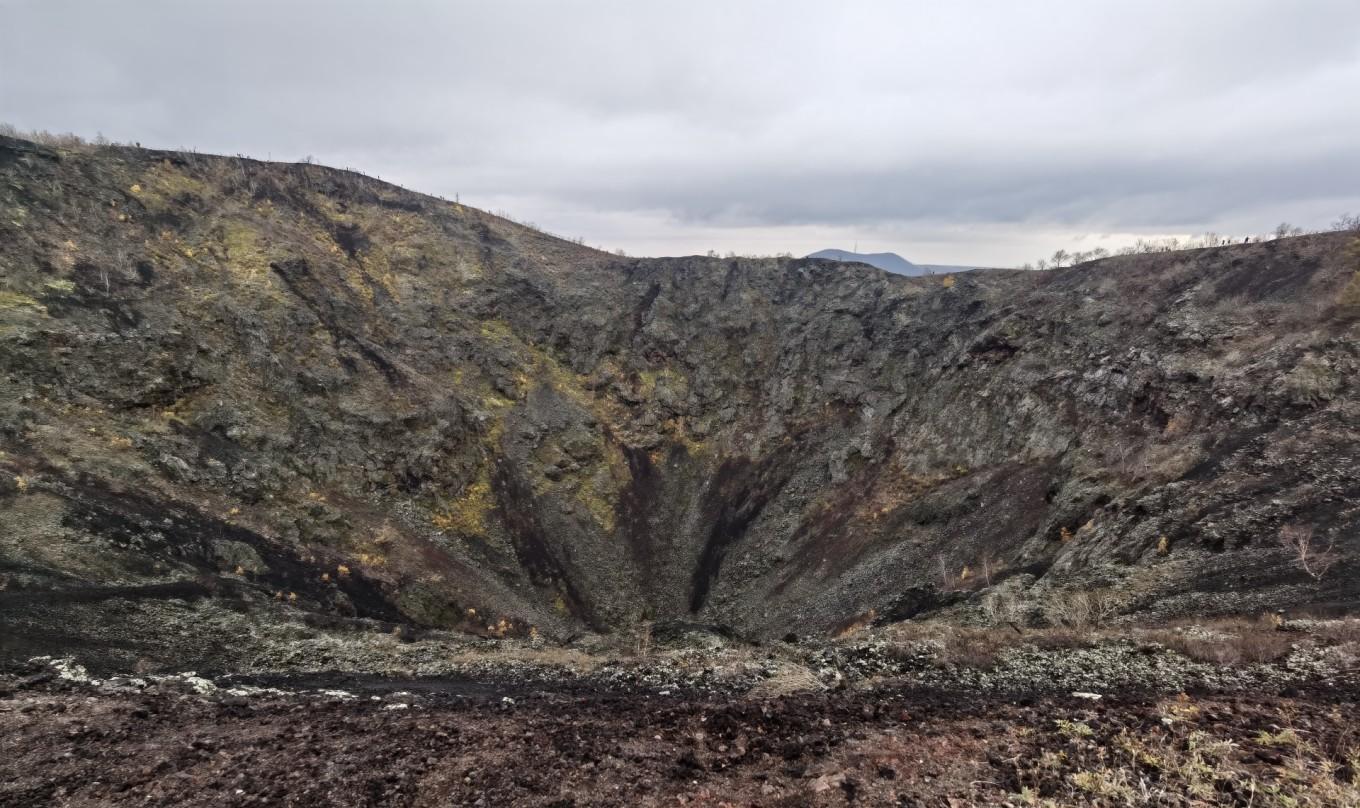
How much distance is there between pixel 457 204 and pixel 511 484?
30144 millimetres

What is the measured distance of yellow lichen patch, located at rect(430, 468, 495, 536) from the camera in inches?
1361

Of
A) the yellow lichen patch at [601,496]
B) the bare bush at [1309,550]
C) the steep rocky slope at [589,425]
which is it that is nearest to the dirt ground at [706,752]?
the steep rocky slope at [589,425]

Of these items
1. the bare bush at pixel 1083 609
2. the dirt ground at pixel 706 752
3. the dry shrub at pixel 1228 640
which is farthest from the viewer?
the bare bush at pixel 1083 609

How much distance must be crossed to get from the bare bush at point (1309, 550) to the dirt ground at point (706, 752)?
8148 millimetres

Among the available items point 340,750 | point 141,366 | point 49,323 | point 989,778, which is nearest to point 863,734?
point 989,778

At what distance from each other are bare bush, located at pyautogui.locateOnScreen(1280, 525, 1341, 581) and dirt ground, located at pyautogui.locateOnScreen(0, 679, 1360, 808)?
815 cm

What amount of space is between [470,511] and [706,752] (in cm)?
2928

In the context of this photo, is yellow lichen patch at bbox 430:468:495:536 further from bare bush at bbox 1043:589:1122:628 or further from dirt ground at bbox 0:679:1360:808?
bare bush at bbox 1043:589:1122:628

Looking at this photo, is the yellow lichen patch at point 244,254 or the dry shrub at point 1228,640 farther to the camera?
the yellow lichen patch at point 244,254

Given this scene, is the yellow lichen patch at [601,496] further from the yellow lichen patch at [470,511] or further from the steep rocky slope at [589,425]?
the yellow lichen patch at [470,511]

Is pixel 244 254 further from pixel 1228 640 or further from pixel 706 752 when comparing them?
pixel 1228 640

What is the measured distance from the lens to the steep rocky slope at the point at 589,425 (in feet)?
66.3

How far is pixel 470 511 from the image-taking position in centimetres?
3609

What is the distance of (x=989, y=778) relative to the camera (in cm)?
804
